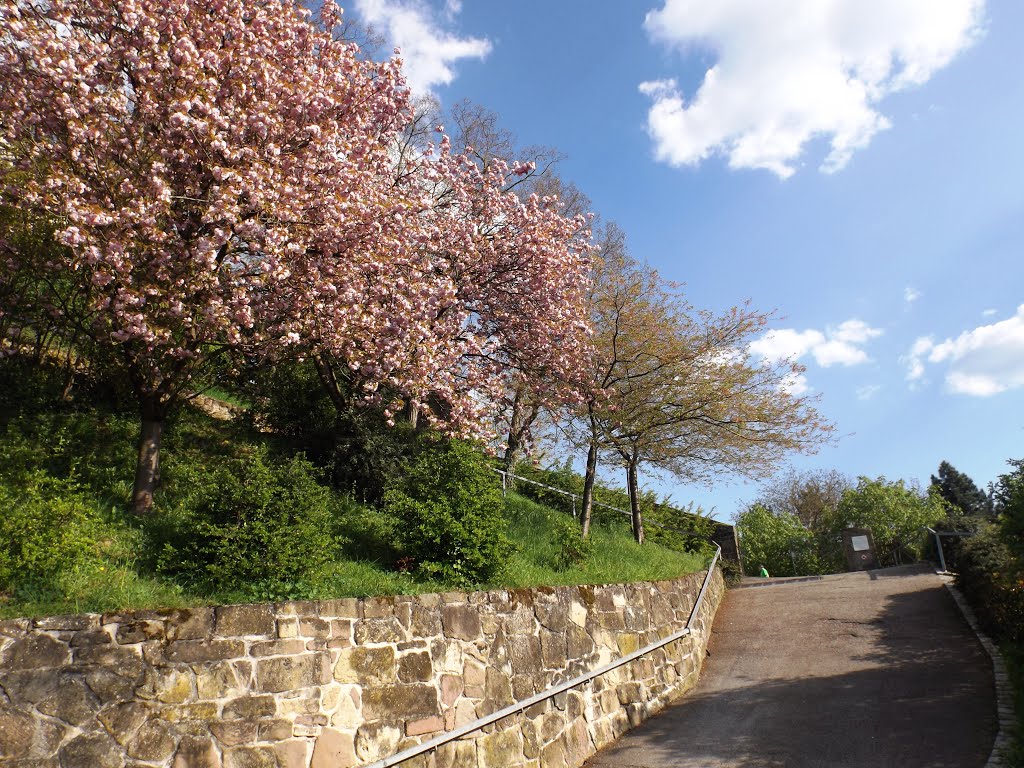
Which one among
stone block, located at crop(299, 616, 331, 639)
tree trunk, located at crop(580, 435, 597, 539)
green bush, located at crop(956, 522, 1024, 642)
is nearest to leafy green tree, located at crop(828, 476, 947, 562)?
green bush, located at crop(956, 522, 1024, 642)

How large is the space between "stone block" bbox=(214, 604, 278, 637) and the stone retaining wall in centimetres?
1

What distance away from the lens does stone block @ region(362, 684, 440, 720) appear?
23.1ft

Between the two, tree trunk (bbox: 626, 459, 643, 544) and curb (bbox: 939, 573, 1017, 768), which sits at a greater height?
tree trunk (bbox: 626, 459, 643, 544)

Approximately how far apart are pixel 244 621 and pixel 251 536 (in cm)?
111

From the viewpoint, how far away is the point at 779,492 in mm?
47812

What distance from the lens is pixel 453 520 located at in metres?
9.22

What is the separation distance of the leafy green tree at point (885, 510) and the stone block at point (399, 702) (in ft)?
99.6

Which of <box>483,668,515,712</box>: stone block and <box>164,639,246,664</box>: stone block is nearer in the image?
<box>164,639,246,664</box>: stone block

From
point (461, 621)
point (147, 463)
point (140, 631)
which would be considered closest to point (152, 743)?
point (140, 631)

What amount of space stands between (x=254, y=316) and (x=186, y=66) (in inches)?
135

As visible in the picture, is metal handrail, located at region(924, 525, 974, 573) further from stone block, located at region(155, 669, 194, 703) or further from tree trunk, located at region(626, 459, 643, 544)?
stone block, located at region(155, 669, 194, 703)

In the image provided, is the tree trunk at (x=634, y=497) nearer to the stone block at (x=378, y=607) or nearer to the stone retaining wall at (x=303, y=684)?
the stone retaining wall at (x=303, y=684)

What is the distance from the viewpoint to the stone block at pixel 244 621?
6.39 meters

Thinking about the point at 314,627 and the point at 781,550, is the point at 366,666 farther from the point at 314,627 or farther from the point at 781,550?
the point at 781,550
